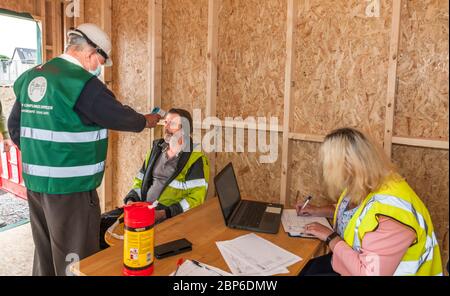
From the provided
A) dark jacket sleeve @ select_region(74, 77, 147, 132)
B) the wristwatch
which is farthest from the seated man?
the wristwatch

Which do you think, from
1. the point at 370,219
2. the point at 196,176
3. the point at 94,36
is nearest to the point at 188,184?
the point at 196,176

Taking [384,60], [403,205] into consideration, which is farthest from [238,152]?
[403,205]

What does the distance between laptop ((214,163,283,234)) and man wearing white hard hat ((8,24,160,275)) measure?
0.69 metres

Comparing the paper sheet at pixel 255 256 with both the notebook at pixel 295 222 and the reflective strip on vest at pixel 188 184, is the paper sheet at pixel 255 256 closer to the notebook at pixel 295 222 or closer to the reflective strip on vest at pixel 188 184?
the notebook at pixel 295 222

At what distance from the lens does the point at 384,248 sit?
134cm

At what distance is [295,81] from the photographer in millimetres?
2678

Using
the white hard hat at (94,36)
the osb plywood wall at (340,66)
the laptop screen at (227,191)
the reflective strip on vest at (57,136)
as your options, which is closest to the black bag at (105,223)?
the reflective strip on vest at (57,136)

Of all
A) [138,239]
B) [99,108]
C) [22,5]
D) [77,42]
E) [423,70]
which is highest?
[22,5]

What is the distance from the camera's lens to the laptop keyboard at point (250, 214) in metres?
1.89

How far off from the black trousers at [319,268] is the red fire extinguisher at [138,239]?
80 cm

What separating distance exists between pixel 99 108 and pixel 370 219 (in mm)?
1499

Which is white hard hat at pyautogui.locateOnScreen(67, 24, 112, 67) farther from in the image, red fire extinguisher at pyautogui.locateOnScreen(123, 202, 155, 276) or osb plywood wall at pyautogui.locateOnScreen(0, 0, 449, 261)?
red fire extinguisher at pyautogui.locateOnScreen(123, 202, 155, 276)

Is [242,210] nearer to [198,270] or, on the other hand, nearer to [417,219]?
[198,270]

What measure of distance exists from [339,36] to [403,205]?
1467mm
